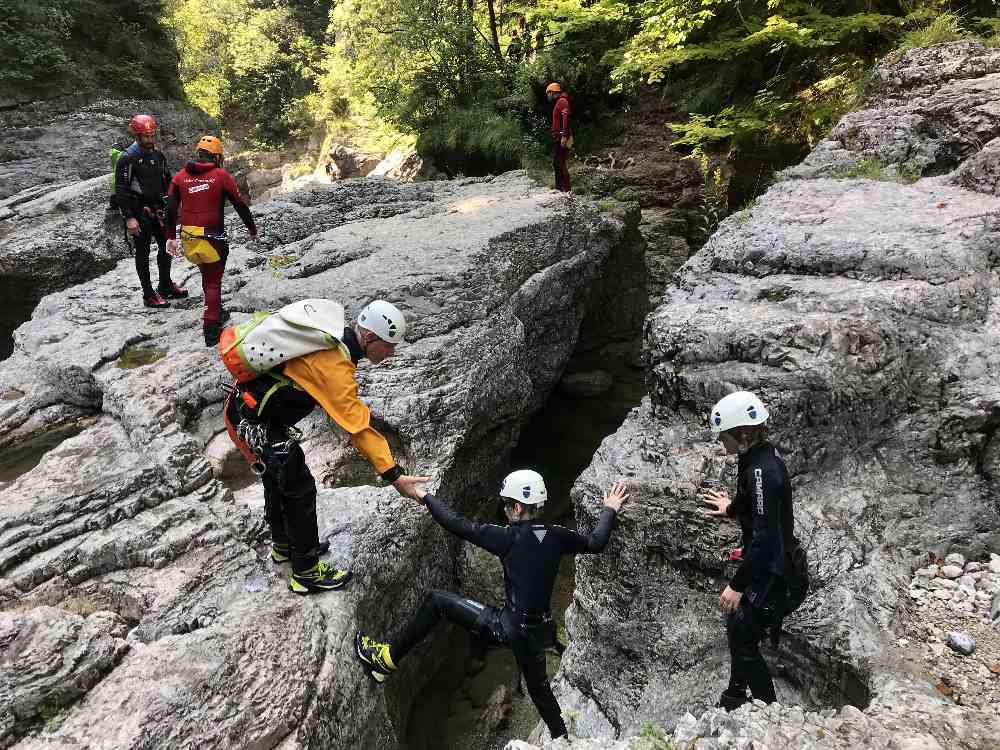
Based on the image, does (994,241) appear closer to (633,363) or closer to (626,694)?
(626,694)

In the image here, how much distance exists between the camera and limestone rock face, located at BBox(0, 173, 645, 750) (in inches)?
163

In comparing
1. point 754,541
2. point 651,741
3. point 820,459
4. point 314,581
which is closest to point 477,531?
point 314,581

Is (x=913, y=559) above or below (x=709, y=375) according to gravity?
below

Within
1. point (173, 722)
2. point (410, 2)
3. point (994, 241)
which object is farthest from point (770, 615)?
point (410, 2)

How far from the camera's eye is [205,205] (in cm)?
703

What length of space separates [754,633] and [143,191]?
28.1 feet

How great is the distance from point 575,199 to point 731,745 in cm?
922

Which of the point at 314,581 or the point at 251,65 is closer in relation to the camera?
the point at 314,581

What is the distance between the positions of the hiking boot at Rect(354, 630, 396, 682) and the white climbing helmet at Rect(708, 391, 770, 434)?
3075 mm

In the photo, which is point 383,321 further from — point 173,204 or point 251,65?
Answer: point 251,65

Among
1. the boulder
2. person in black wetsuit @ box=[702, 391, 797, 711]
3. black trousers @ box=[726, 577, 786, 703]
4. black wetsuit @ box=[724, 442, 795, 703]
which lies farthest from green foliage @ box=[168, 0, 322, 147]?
the boulder

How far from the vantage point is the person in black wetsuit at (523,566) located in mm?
4688

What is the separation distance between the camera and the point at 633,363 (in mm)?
12328

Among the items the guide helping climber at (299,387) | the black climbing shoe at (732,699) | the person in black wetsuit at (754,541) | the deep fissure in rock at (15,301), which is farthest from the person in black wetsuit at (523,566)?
the deep fissure in rock at (15,301)
